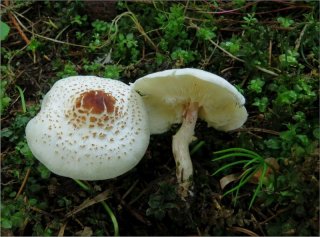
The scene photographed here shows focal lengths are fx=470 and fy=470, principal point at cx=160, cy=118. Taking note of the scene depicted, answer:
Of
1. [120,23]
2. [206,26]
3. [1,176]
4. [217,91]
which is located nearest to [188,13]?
[206,26]

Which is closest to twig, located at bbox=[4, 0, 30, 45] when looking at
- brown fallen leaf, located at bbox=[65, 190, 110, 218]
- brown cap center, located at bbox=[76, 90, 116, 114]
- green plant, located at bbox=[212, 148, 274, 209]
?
brown cap center, located at bbox=[76, 90, 116, 114]

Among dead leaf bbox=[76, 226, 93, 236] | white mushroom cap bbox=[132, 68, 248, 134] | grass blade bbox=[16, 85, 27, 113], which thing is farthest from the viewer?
grass blade bbox=[16, 85, 27, 113]

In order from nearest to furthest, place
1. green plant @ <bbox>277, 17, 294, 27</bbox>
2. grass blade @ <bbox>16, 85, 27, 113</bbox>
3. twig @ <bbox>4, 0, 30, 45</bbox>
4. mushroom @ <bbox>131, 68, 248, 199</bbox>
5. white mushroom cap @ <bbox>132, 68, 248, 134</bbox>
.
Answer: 1. white mushroom cap @ <bbox>132, 68, 248, 134</bbox>
2. mushroom @ <bbox>131, 68, 248, 199</bbox>
3. grass blade @ <bbox>16, 85, 27, 113</bbox>
4. green plant @ <bbox>277, 17, 294, 27</bbox>
5. twig @ <bbox>4, 0, 30, 45</bbox>

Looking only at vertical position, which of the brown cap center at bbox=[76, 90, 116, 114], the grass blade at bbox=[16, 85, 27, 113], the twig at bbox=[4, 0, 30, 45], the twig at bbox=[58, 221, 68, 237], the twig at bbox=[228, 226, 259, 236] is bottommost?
the twig at bbox=[58, 221, 68, 237]

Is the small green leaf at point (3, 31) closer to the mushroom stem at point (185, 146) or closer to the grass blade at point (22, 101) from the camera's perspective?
the grass blade at point (22, 101)

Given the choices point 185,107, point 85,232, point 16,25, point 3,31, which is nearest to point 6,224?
point 85,232

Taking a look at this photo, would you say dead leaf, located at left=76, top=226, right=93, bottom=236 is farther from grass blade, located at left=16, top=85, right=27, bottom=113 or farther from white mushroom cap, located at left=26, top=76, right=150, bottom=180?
grass blade, located at left=16, top=85, right=27, bottom=113

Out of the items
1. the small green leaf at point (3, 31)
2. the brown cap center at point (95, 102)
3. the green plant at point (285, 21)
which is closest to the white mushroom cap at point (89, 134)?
the brown cap center at point (95, 102)
